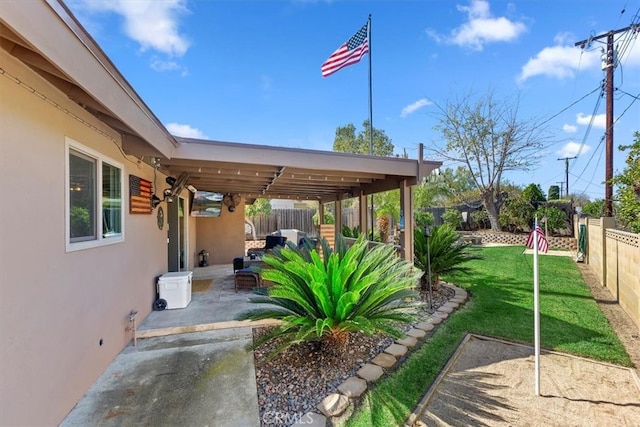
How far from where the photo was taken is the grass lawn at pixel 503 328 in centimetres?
271

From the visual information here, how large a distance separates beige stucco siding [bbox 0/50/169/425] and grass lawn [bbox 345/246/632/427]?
232 cm

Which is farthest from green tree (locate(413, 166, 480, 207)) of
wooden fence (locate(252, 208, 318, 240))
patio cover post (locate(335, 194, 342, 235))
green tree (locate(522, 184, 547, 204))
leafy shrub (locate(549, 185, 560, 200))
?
patio cover post (locate(335, 194, 342, 235))

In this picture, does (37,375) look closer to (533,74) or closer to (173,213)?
(173,213)

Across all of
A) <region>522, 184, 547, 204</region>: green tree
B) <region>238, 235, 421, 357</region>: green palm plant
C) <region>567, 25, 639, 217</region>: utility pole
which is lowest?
<region>238, 235, 421, 357</region>: green palm plant

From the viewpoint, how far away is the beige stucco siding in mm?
1949

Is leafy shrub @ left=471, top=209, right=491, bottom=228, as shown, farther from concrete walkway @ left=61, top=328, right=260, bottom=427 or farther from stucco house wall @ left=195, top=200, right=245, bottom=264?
concrete walkway @ left=61, top=328, right=260, bottom=427

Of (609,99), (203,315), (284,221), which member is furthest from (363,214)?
(284,221)

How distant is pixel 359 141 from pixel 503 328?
1741 cm

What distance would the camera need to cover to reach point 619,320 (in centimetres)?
468

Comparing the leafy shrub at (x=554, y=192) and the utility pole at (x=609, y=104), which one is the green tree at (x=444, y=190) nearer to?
the leafy shrub at (x=554, y=192)

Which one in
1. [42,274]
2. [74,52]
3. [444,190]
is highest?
[444,190]

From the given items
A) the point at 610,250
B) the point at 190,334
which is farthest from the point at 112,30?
the point at 610,250

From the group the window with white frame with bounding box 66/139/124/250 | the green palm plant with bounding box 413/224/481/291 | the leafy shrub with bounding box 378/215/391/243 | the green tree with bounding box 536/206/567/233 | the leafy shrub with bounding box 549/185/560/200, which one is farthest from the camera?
the leafy shrub with bounding box 549/185/560/200

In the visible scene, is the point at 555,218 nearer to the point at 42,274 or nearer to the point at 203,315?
the point at 203,315
